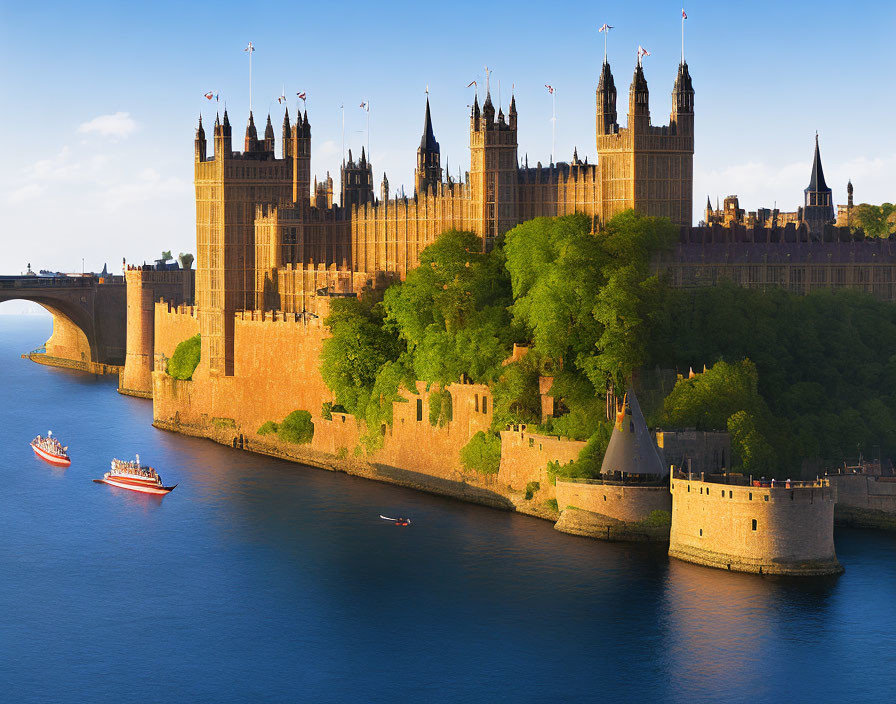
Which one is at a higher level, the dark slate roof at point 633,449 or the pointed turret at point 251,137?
the pointed turret at point 251,137

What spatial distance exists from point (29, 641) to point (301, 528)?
22.6 meters

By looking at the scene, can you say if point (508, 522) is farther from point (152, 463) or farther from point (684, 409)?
point (152, 463)

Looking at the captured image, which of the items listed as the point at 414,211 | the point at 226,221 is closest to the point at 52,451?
the point at 226,221

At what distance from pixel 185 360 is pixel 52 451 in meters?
18.9

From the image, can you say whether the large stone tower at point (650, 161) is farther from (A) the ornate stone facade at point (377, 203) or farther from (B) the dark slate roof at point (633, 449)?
(B) the dark slate roof at point (633, 449)

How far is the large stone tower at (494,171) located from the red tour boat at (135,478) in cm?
2779

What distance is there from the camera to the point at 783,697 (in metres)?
66.8

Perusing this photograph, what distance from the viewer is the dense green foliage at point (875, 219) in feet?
514

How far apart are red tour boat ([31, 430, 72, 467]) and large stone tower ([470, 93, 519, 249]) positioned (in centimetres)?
3403

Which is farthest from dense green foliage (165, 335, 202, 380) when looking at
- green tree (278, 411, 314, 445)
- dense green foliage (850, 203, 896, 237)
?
dense green foliage (850, 203, 896, 237)

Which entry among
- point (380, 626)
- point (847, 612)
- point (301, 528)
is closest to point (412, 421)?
point (301, 528)

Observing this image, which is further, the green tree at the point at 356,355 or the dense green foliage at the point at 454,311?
the green tree at the point at 356,355

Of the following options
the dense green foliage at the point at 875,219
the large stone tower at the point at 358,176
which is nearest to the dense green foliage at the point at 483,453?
the large stone tower at the point at 358,176

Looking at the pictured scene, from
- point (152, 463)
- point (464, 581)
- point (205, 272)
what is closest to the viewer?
point (464, 581)
